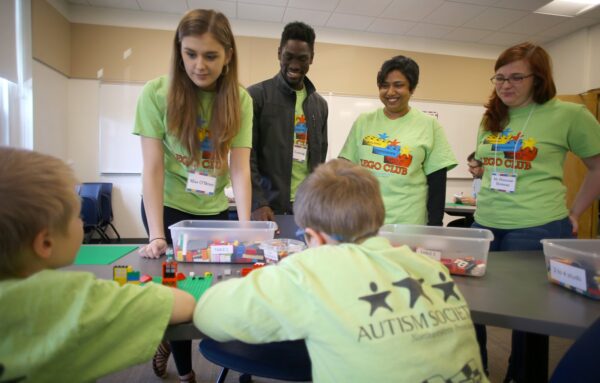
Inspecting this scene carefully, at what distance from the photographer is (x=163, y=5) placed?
15.2ft

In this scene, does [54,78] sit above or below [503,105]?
above

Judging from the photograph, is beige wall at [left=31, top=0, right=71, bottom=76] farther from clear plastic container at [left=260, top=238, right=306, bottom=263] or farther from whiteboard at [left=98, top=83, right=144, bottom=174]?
clear plastic container at [left=260, top=238, right=306, bottom=263]

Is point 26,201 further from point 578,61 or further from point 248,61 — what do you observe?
point 578,61

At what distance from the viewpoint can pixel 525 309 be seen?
0.86 metres

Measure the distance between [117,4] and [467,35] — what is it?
501cm

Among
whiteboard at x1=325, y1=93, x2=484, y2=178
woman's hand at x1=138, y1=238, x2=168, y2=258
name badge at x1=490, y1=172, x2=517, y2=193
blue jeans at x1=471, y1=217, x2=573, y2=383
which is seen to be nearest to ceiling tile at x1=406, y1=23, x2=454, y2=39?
whiteboard at x1=325, y1=93, x2=484, y2=178

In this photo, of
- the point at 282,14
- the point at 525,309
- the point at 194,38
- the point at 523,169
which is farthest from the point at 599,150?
the point at 282,14

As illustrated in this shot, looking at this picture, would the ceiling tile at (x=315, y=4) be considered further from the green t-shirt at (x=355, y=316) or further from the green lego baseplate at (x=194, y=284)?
the green t-shirt at (x=355, y=316)

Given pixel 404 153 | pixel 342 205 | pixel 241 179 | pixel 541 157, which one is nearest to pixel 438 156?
pixel 404 153

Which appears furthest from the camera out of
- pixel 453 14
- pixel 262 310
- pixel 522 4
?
pixel 453 14

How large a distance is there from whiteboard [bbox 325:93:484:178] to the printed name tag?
4.47 metres

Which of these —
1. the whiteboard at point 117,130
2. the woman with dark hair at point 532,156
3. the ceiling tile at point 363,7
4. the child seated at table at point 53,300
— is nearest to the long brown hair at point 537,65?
the woman with dark hair at point 532,156

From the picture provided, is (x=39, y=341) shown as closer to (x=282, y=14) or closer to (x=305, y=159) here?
(x=305, y=159)

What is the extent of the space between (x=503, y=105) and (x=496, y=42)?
5010 millimetres
